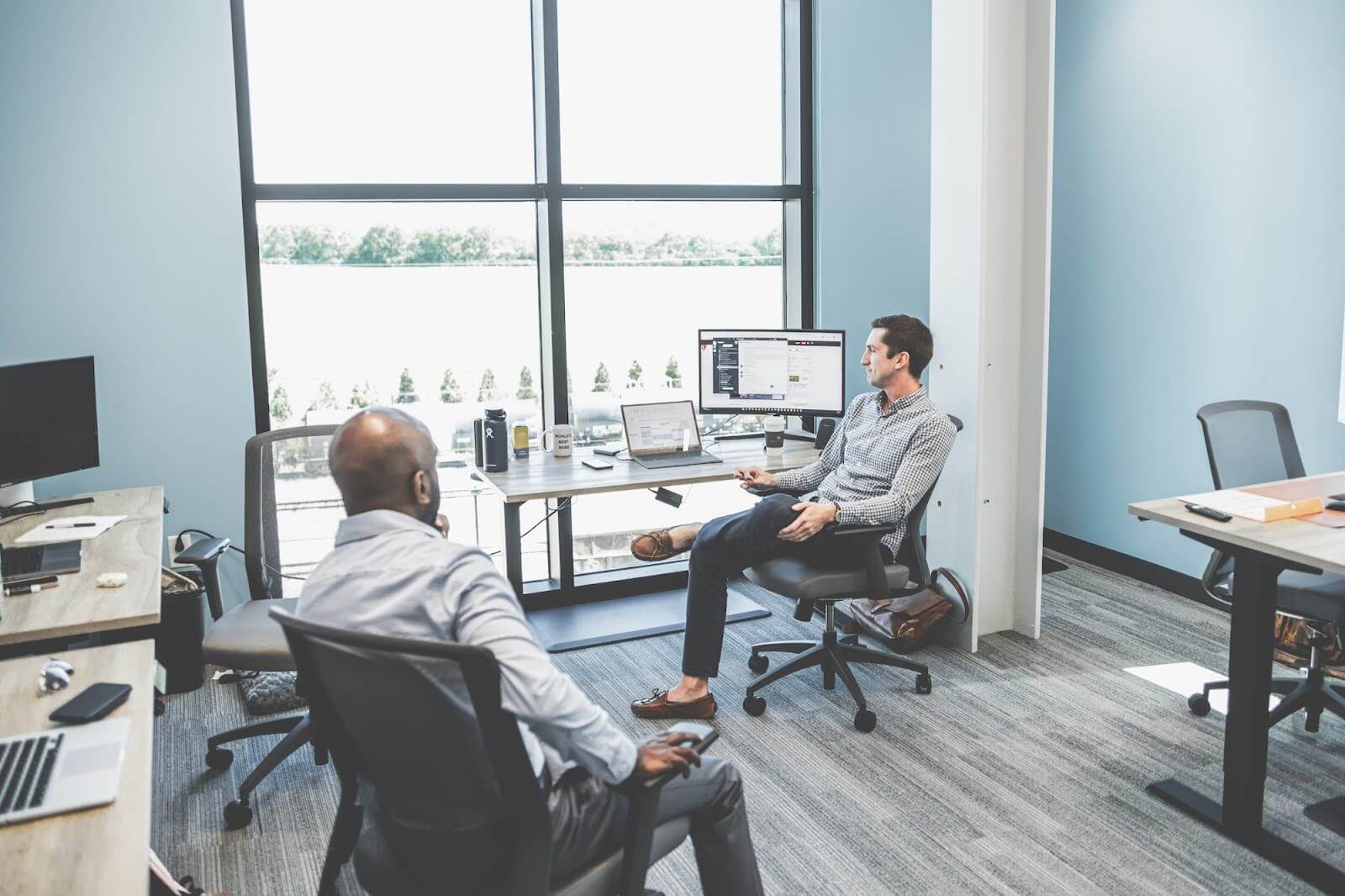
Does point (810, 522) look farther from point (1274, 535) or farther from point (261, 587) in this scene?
point (261, 587)

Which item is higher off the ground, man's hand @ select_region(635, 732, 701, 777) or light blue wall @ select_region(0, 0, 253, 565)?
light blue wall @ select_region(0, 0, 253, 565)

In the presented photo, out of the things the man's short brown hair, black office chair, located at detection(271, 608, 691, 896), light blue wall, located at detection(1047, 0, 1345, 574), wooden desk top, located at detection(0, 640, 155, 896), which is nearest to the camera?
wooden desk top, located at detection(0, 640, 155, 896)

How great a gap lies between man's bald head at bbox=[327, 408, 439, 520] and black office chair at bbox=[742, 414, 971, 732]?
175 centimetres

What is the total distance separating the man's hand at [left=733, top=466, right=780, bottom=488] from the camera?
3.80 metres

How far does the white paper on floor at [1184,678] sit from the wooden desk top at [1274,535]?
3.08 ft

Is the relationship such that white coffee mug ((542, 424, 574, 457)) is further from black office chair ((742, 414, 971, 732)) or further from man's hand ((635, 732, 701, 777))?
man's hand ((635, 732, 701, 777))

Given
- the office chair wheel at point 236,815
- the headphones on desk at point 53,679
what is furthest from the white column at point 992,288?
the headphones on desk at point 53,679

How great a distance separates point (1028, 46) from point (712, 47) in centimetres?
145

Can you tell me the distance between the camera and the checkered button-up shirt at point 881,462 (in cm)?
335

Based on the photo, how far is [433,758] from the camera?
157 cm

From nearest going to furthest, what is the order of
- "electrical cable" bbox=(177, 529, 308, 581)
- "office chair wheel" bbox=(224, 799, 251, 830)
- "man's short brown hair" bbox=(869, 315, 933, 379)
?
"office chair wheel" bbox=(224, 799, 251, 830)
"electrical cable" bbox=(177, 529, 308, 581)
"man's short brown hair" bbox=(869, 315, 933, 379)

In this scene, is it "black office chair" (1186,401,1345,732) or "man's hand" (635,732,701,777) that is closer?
"man's hand" (635,732,701,777)

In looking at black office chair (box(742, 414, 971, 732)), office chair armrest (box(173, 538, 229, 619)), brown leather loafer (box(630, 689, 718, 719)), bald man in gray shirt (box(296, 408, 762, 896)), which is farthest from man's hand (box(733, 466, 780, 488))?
bald man in gray shirt (box(296, 408, 762, 896))

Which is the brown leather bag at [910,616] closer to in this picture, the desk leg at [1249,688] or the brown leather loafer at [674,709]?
the brown leather loafer at [674,709]
